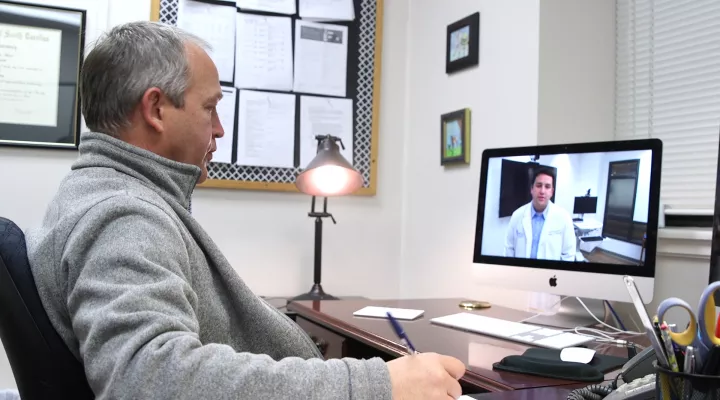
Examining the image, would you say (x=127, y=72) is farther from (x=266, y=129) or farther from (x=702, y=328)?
(x=266, y=129)

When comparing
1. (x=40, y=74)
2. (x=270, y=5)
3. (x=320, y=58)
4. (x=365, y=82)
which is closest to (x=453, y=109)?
(x=365, y=82)

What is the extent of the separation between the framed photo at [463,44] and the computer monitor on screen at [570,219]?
2.07 ft

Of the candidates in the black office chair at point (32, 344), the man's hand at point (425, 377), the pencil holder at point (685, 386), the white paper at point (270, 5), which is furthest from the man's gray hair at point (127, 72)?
the white paper at point (270, 5)

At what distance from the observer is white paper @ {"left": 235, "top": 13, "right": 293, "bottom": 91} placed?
7.81 ft

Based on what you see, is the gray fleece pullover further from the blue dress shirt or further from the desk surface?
the blue dress shirt

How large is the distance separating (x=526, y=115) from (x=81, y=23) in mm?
1617

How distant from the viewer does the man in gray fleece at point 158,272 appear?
2.03 ft

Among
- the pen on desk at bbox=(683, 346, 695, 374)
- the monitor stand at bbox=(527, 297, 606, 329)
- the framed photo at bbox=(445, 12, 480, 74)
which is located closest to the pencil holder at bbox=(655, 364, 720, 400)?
the pen on desk at bbox=(683, 346, 695, 374)

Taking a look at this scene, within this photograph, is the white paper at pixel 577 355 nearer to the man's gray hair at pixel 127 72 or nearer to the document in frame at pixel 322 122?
the man's gray hair at pixel 127 72

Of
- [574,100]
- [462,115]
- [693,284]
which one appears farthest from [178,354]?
[462,115]

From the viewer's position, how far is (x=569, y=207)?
1.44 metres

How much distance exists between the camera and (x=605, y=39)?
192cm

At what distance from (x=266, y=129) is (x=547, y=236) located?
4.31 feet

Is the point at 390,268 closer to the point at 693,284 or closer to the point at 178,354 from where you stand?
the point at 693,284
